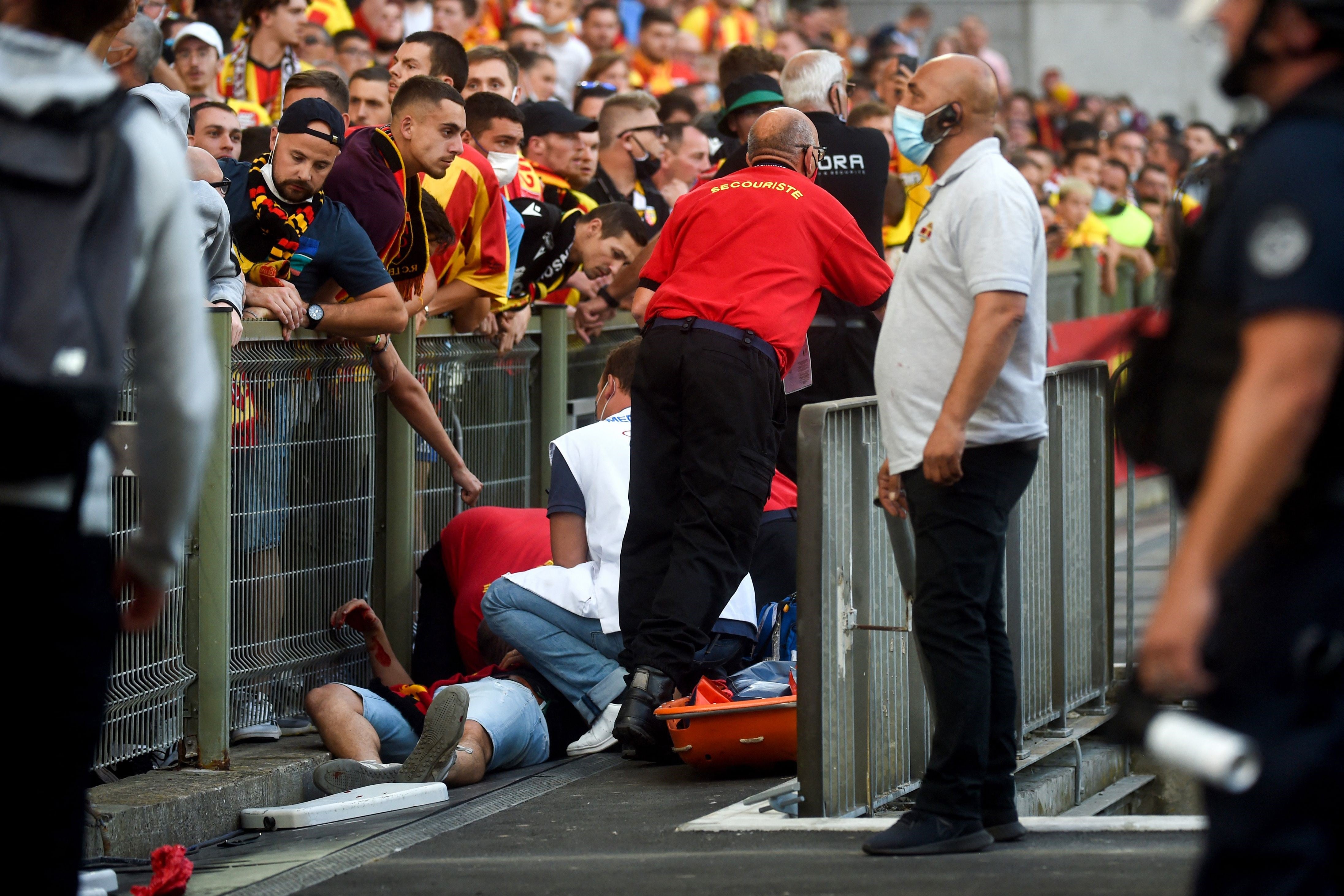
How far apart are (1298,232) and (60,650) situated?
1.75 meters

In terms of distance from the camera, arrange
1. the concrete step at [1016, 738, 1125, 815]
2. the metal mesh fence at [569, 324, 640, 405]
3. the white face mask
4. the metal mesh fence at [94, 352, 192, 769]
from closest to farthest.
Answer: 1. the metal mesh fence at [94, 352, 192, 769]
2. the concrete step at [1016, 738, 1125, 815]
3. the white face mask
4. the metal mesh fence at [569, 324, 640, 405]

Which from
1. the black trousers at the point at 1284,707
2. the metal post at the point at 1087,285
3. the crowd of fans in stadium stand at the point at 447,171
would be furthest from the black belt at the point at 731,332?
the metal post at the point at 1087,285

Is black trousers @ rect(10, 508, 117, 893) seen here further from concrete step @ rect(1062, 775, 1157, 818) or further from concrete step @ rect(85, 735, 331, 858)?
concrete step @ rect(1062, 775, 1157, 818)

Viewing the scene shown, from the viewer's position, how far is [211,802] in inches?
207

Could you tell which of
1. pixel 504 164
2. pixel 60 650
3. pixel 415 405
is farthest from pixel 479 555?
pixel 60 650

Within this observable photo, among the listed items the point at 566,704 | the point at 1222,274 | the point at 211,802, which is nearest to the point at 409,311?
the point at 566,704

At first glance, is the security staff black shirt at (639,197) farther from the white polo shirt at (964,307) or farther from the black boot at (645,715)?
the white polo shirt at (964,307)

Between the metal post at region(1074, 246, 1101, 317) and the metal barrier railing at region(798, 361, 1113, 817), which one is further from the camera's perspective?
the metal post at region(1074, 246, 1101, 317)

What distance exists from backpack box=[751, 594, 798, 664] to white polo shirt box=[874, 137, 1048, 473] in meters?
1.83

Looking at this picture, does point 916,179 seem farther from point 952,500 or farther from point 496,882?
point 496,882

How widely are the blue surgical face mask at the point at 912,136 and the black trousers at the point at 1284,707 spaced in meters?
2.51

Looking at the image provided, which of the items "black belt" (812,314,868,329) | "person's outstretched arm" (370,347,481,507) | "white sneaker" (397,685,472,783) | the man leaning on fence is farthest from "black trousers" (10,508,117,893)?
"black belt" (812,314,868,329)

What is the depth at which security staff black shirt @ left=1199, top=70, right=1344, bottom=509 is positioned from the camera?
234 centimetres

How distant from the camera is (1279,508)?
2455mm
